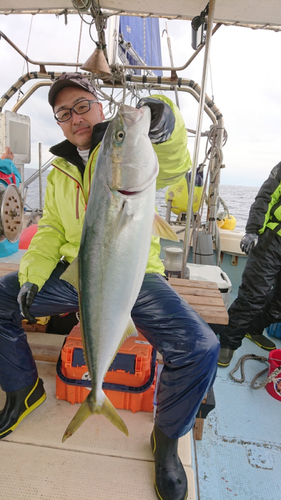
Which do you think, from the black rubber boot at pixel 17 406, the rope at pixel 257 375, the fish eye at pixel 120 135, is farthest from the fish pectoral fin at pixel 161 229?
the rope at pixel 257 375

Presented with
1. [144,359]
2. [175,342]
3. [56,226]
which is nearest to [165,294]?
[175,342]

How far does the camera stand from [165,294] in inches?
71.4

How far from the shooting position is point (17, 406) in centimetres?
194

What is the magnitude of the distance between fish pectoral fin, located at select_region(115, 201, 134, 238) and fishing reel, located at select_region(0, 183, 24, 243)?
2.12 m

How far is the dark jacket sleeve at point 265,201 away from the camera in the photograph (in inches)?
123

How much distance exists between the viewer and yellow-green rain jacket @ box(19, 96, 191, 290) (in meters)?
1.84

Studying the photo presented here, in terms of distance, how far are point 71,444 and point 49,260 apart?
120 cm

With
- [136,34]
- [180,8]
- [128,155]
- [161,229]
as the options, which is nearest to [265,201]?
[180,8]

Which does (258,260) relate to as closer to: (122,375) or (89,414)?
(122,375)

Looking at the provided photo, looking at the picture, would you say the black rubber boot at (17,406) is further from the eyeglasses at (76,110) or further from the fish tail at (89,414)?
the eyeglasses at (76,110)

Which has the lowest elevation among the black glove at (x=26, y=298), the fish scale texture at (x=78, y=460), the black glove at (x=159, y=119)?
the fish scale texture at (x=78, y=460)

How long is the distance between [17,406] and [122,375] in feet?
2.40

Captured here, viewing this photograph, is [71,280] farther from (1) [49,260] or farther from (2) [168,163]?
(2) [168,163]

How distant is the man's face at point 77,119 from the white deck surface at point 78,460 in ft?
6.43
